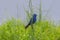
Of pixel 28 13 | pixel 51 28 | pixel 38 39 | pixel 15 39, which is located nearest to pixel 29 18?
pixel 28 13

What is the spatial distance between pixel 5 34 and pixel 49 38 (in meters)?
0.84

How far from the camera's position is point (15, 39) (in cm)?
500

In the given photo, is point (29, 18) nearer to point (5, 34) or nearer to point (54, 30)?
point (5, 34)

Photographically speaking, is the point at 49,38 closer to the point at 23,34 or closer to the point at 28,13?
the point at 23,34

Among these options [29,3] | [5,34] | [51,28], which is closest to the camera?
[29,3]

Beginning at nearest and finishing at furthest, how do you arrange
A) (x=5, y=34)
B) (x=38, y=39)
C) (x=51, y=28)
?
(x=38, y=39) < (x=5, y=34) < (x=51, y=28)

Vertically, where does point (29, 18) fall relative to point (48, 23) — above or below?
above

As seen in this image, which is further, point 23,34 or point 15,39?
point 23,34

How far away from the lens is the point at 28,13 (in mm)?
4129

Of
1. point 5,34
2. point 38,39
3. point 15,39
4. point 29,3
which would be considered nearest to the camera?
point 29,3

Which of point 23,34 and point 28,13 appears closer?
point 28,13

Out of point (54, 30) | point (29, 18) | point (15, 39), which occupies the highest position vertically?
point (29, 18)

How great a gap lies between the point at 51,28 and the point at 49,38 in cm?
65

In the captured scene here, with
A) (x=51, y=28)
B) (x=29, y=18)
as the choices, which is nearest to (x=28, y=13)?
(x=29, y=18)
